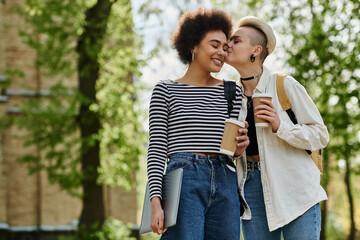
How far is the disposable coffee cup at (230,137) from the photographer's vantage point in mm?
3359

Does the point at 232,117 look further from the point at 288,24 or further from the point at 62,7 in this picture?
the point at 62,7

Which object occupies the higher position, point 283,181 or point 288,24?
point 288,24

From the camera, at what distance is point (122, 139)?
13289mm

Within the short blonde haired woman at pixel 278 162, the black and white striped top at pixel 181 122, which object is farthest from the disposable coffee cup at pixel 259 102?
the black and white striped top at pixel 181 122

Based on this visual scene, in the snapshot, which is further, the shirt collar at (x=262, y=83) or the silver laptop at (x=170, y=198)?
the shirt collar at (x=262, y=83)

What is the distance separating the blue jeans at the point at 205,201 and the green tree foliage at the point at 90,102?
892 centimetres

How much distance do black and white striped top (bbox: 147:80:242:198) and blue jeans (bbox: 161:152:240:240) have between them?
8 cm

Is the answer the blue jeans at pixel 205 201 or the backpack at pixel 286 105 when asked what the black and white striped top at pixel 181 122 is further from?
the backpack at pixel 286 105

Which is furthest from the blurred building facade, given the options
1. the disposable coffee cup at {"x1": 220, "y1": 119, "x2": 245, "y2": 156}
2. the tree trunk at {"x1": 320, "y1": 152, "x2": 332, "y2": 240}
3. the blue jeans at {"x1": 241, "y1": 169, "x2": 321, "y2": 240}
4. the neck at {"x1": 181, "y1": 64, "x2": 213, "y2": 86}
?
the disposable coffee cup at {"x1": 220, "y1": 119, "x2": 245, "y2": 156}

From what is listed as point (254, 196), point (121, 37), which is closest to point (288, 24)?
point (121, 37)

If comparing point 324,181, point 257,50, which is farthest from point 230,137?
point 324,181

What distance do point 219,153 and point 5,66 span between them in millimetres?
18237

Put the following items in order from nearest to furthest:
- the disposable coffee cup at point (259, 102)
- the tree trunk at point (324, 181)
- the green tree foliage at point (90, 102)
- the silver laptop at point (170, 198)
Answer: the silver laptop at point (170, 198) → the disposable coffee cup at point (259, 102) → the tree trunk at point (324, 181) → the green tree foliage at point (90, 102)

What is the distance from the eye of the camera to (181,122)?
3.54 metres
